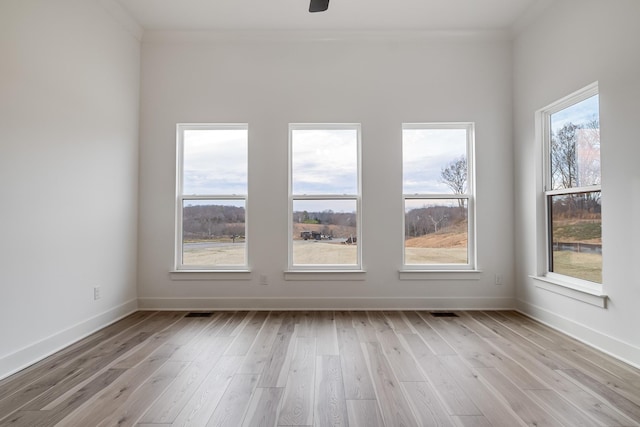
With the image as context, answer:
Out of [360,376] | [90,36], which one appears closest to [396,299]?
[360,376]

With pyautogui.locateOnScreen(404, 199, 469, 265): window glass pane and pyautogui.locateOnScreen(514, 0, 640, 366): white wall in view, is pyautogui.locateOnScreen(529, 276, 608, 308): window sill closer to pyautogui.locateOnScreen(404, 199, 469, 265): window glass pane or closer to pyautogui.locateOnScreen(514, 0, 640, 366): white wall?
pyautogui.locateOnScreen(514, 0, 640, 366): white wall

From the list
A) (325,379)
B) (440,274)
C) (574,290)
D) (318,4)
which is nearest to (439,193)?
(440,274)

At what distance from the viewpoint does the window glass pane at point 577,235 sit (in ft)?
9.89

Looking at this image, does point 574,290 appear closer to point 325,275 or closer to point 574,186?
point 574,186

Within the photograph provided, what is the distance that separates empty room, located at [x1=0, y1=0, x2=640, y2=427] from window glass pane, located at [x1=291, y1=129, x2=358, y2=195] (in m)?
0.03

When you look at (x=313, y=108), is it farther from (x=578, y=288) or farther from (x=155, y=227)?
A: (x=578, y=288)

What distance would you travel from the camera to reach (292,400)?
2041mm

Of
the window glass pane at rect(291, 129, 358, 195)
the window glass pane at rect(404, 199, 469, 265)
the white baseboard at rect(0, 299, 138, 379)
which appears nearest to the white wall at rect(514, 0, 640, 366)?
the window glass pane at rect(404, 199, 469, 265)

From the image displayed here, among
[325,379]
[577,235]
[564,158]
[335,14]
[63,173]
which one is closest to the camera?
[325,379]

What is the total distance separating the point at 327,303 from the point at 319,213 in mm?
1082

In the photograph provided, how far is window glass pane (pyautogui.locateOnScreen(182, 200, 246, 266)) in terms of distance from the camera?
4.22 metres

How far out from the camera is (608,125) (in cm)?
280

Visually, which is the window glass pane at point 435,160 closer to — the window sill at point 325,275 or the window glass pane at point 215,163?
the window sill at point 325,275

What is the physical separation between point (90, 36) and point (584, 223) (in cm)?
494
